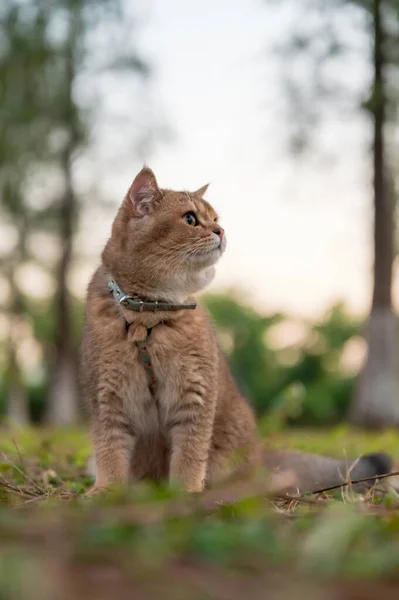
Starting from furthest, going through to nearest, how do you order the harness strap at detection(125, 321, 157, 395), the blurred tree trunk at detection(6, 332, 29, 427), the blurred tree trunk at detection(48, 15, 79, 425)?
the blurred tree trunk at detection(6, 332, 29, 427) < the blurred tree trunk at detection(48, 15, 79, 425) < the harness strap at detection(125, 321, 157, 395)

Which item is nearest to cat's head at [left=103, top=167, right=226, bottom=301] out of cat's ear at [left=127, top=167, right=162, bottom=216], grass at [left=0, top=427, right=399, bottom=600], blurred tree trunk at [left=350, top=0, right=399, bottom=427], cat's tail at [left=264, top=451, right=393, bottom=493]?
cat's ear at [left=127, top=167, right=162, bottom=216]

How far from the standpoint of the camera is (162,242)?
3.11 m

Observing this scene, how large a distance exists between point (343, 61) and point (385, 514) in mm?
10140

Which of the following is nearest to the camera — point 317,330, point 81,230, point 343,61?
point 343,61

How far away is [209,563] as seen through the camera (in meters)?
1.28

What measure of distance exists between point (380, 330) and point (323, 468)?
736 cm

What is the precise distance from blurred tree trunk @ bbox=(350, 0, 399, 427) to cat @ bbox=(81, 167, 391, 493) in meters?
7.37

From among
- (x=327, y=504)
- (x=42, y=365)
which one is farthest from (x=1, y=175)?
(x=327, y=504)

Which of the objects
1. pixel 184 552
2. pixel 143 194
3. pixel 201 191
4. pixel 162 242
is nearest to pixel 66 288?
pixel 201 191

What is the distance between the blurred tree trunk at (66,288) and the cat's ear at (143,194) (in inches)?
365

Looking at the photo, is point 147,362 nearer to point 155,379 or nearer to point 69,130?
point 155,379

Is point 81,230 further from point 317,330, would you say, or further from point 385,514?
point 385,514

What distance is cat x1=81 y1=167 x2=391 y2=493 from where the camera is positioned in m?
2.95

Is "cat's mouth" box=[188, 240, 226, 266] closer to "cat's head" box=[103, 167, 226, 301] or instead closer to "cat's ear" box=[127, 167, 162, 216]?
"cat's head" box=[103, 167, 226, 301]
